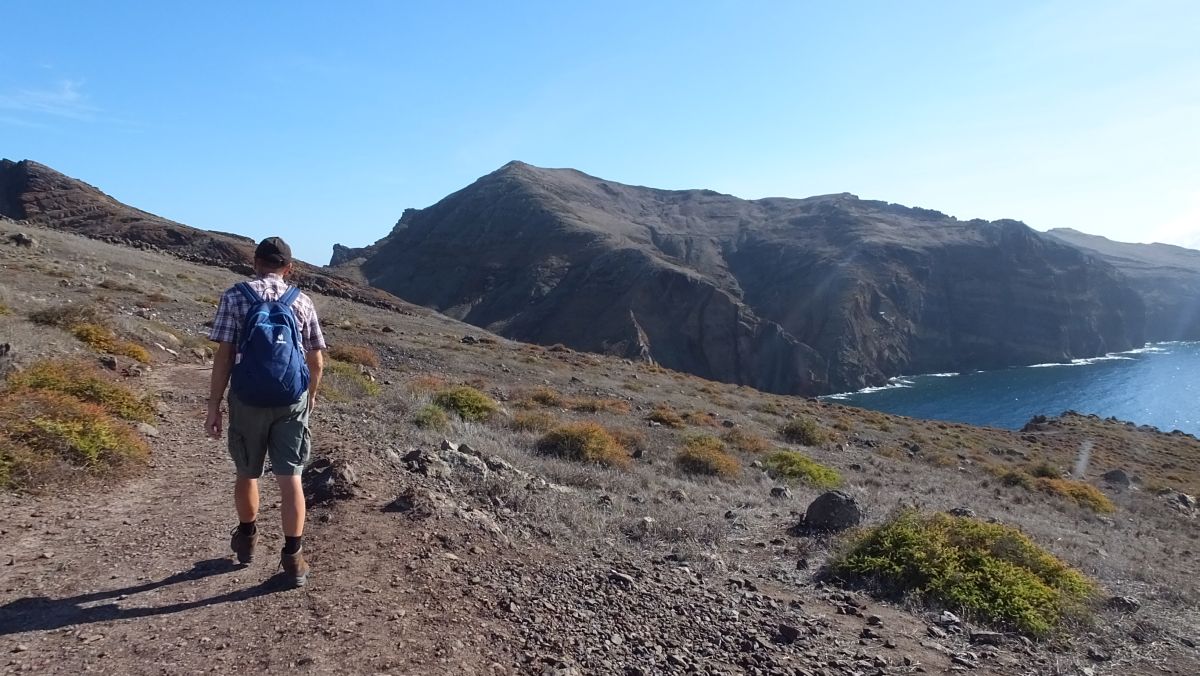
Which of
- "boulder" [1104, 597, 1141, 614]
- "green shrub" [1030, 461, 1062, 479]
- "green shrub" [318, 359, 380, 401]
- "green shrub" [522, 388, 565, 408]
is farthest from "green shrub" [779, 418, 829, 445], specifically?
"boulder" [1104, 597, 1141, 614]

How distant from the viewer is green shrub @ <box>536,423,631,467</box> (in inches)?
466

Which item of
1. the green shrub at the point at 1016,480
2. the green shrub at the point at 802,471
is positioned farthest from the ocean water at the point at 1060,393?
the green shrub at the point at 802,471

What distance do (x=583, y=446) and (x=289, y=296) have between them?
328 inches

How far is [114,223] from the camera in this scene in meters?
56.0

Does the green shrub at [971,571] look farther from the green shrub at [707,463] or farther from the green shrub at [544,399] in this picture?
the green shrub at [544,399]

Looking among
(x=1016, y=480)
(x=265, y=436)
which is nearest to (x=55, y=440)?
(x=265, y=436)

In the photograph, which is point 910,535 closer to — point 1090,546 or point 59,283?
point 1090,546

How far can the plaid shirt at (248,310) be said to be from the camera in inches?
155

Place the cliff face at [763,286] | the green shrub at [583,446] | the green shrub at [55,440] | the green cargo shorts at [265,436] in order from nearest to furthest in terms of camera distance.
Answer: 1. the green cargo shorts at [265,436]
2. the green shrub at [55,440]
3. the green shrub at [583,446]
4. the cliff face at [763,286]

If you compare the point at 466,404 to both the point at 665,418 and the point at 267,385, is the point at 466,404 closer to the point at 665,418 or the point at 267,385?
the point at 665,418

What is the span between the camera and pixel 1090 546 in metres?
10.4

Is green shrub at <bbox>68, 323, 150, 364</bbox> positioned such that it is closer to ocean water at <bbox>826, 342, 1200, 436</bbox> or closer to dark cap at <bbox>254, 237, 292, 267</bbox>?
dark cap at <bbox>254, 237, 292, 267</bbox>

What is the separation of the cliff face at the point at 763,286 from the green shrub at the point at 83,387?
80269 millimetres

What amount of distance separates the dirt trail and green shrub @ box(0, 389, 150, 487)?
1.06 ft
